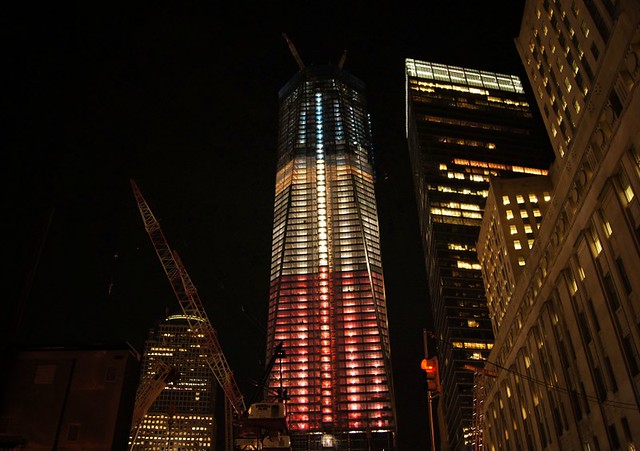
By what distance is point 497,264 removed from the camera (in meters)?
110

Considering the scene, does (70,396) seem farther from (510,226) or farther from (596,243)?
(510,226)

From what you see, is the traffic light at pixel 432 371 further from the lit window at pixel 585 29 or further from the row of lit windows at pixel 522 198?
the row of lit windows at pixel 522 198

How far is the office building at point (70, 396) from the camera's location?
44250 mm

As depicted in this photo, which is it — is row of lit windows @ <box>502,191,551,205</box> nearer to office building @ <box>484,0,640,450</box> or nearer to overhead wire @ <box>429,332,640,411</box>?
office building @ <box>484,0,640,450</box>

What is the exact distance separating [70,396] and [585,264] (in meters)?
48.3

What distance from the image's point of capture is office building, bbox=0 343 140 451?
44.2 meters

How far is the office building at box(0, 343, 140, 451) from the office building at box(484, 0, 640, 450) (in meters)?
42.2

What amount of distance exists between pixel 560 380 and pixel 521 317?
1540 centimetres

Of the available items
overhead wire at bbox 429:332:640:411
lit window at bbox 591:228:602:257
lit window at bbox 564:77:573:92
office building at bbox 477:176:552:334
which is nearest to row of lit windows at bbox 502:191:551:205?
office building at bbox 477:176:552:334

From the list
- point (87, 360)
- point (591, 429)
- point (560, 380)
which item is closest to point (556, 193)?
point (560, 380)

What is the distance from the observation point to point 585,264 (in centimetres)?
5481

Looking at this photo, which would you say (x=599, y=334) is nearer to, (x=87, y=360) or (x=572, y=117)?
(x=572, y=117)

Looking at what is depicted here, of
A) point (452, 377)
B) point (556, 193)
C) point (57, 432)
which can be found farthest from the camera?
point (452, 377)

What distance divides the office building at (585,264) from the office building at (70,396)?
42.2 meters
